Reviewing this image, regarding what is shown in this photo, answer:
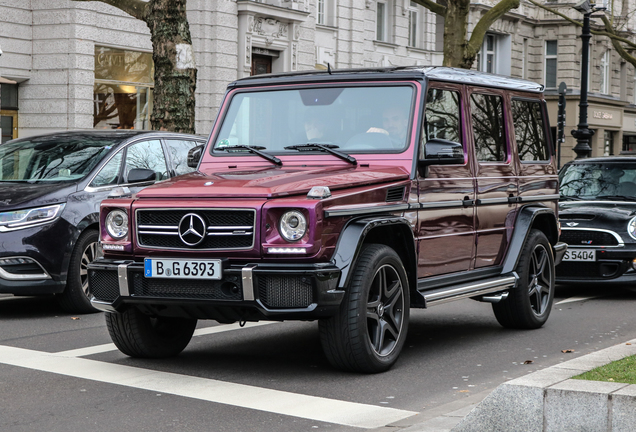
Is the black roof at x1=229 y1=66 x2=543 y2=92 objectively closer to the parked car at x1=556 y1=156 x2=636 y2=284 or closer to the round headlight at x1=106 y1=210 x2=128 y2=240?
the round headlight at x1=106 y1=210 x2=128 y2=240

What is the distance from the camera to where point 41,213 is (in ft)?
30.7

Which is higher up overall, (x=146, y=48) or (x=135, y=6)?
(x=146, y=48)

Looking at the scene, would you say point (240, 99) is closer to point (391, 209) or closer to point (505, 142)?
point (391, 209)

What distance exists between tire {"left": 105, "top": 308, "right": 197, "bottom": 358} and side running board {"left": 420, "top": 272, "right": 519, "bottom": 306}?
1.80m

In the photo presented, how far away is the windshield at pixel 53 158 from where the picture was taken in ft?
32.8

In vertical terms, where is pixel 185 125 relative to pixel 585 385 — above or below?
above

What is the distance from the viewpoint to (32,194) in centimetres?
944

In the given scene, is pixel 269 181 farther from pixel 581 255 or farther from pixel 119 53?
pixel 119 53

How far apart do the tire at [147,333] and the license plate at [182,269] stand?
69 centimetres

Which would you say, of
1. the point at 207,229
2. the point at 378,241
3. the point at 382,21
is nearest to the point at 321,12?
the point at 382,21

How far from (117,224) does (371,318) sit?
1.82 metres

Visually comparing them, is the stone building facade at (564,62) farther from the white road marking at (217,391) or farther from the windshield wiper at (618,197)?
the white road marking at (217,391)

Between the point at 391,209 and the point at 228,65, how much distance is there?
21719 millimetres

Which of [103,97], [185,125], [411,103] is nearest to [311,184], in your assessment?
[411,103]
